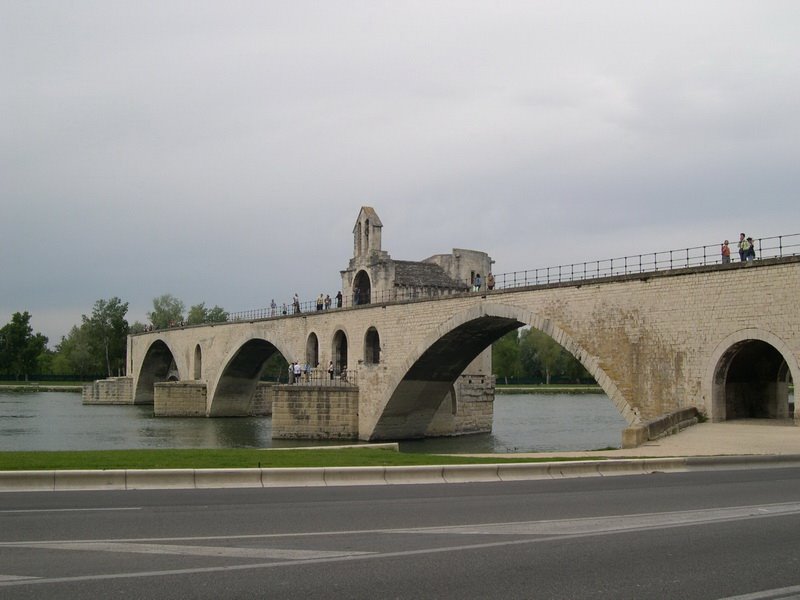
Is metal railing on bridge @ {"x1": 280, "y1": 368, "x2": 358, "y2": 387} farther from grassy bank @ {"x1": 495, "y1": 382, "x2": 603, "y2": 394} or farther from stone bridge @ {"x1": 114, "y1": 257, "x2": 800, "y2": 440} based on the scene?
grassy bank @ {"x1": 495, "y1": 382, "x2": 603, "y2": 394}

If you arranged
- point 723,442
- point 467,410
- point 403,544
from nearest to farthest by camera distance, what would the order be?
point 403,544
point 723,442
point 467,410

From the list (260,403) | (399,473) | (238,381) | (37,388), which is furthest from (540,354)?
(399,473)

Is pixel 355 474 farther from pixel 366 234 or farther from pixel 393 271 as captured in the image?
pixel 366 234

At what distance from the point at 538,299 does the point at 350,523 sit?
25.6m

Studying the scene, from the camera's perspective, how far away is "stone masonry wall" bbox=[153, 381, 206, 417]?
65938mm

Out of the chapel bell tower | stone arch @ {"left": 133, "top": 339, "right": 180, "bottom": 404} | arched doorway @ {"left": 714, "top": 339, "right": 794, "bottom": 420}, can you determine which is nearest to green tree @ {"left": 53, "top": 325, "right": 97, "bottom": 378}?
stone arch @ {"left": 133, "top": 339, "right": 180, "bottom": 404}

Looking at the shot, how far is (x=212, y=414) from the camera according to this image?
6694 cm

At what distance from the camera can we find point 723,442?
20734mm

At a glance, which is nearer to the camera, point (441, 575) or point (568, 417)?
point (441, 575)

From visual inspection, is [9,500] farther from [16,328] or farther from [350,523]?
[16,328]

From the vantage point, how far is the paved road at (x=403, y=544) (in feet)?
21.8

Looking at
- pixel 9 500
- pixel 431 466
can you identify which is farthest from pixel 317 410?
pixel 9 500

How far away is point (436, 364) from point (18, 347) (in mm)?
96082

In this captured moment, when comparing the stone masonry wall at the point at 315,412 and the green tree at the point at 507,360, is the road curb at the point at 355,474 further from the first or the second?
the green tree at the point at 507,360
